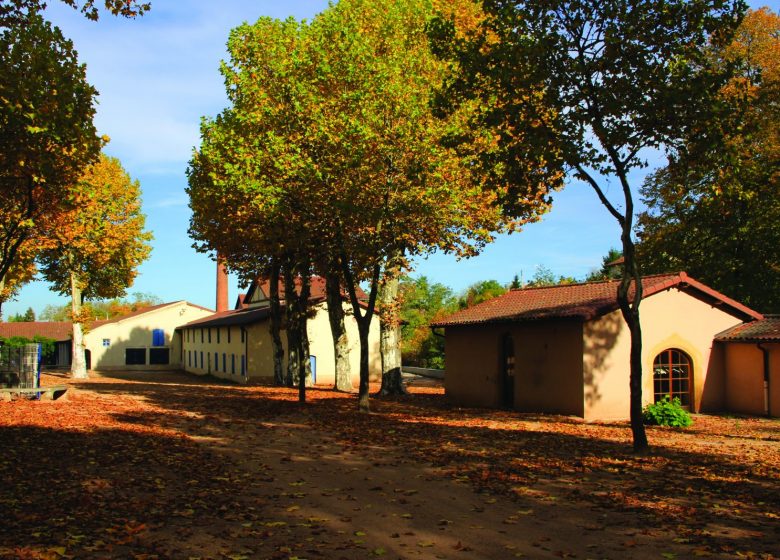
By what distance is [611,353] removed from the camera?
823 inches

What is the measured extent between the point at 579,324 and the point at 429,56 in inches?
428

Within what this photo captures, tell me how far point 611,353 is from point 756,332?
5.55 m

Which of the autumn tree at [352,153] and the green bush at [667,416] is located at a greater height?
the autumn tree at [352,153]

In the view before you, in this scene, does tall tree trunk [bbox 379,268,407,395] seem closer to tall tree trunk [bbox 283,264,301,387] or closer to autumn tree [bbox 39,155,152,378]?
tall tree trunk [bbox 283,264,301,387]

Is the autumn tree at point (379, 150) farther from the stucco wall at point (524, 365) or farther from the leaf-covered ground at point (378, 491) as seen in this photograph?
the leaf-covered ground at point (378, 491)

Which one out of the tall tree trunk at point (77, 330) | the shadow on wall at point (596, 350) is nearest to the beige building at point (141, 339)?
the tall tree trunk at point (77, 330)

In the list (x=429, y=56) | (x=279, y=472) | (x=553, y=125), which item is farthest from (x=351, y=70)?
(x=279, y=472)

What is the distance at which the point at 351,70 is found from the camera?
62.7 feet

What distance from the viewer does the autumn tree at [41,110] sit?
1279 cm

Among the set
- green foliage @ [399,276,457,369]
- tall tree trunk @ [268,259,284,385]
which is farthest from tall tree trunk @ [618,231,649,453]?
green foliage @ [399,276,457,369]

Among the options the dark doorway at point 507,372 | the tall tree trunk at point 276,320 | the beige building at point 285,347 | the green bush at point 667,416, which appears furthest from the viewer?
the beige building at point 285,347

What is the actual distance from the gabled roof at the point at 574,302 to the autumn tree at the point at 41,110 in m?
14.4

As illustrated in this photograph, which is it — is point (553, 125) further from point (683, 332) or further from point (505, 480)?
point (683, 332)

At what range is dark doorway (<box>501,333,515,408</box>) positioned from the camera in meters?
24.5
